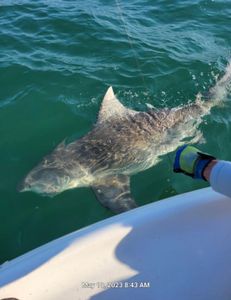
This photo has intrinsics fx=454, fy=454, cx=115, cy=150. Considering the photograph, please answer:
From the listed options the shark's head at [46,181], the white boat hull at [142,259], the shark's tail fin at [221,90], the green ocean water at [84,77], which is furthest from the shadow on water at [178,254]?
the shark's tail fin at [221,90]

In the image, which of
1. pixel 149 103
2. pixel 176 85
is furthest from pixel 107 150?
pixel 176 85

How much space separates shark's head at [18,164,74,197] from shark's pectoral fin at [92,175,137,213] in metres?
0.38

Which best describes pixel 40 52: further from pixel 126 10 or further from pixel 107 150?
pixel 107 150

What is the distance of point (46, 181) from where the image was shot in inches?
213

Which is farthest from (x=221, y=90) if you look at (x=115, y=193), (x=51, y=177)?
(x=51, y=177)

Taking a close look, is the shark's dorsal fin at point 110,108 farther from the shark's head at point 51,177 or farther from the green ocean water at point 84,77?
the shark's head at point 51,177

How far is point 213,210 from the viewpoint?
3.67 metres

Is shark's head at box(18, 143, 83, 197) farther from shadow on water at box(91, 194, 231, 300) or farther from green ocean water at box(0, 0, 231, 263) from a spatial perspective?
shadow on water at box(91, 194, 231, 300)

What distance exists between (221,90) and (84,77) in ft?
7.24

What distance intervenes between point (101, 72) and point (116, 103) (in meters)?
1.34

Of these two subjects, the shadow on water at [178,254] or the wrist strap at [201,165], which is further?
the shadow on water at [178,254]

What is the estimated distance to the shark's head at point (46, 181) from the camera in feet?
17.6

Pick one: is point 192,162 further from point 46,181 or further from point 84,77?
point 84,77

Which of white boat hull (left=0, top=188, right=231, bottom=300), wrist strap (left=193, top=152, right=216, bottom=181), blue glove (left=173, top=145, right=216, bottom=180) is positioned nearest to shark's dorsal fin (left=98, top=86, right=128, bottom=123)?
white boat hull (left=0, top=188, right=231, bottom=300)
